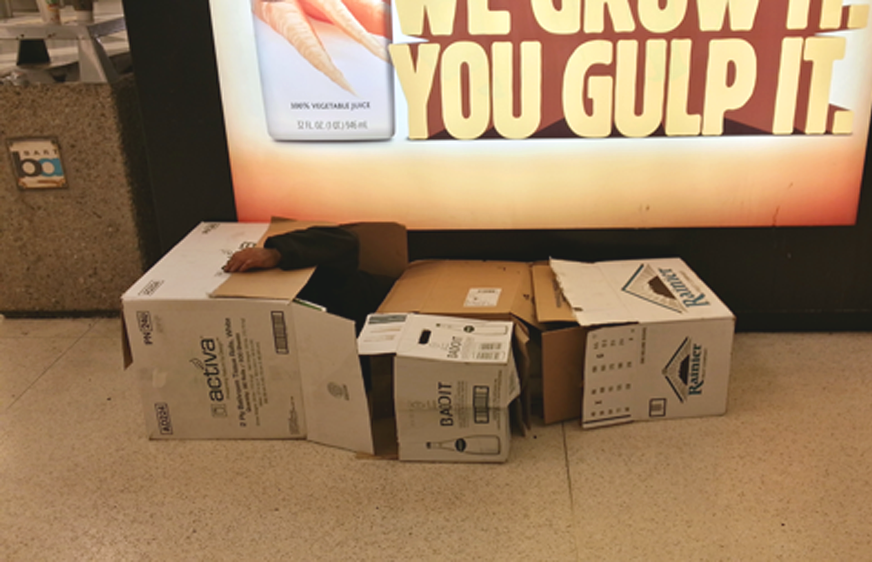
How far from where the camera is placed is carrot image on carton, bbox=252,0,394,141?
2340 mm

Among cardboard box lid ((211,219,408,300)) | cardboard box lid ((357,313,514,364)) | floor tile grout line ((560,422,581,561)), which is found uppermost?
cardboard box lid ((211,219,408,300))

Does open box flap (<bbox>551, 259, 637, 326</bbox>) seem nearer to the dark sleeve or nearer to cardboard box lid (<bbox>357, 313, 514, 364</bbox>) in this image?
cardboard box lid (<bbox>357, 313, 514, 364</bbox>)

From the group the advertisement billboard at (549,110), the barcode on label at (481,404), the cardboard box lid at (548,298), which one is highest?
the advertisement billboard at (549,110)

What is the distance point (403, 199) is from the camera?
2.53 m

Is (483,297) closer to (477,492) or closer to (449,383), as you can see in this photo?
(449,383)

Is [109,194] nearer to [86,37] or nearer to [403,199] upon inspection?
[86,37]

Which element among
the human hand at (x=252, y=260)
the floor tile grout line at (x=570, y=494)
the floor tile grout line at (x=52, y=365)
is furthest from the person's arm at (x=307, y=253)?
the floor tile grout line at (x=52, y=365)

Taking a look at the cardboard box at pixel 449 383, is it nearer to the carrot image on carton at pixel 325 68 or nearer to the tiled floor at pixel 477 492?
the tiled floor at pixel 477 492

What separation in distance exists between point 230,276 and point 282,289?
183 millimetres

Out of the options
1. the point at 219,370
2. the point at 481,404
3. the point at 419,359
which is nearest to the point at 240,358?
the point at 219,370

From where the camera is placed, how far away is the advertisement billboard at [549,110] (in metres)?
2.29

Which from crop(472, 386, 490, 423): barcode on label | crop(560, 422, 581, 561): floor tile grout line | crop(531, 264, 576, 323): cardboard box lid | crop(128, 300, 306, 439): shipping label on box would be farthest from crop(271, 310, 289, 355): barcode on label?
crop(560, 422, 581, 561): floor tile grout line

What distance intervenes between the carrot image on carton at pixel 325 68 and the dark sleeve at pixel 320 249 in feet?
1.33

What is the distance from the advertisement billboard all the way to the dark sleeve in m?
0.36
